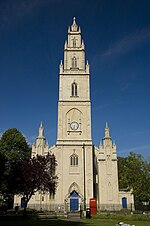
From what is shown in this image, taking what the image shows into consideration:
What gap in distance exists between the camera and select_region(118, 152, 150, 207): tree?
169ft

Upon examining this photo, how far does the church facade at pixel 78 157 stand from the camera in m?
47.2

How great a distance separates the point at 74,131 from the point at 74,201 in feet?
44.1

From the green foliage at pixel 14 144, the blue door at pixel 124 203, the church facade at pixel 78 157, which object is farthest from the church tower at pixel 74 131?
the green foliage at pixel 14 144

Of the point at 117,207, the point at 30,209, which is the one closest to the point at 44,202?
the point at 30,209

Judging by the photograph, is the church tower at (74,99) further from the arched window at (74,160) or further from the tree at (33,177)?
the tree at (33,177)

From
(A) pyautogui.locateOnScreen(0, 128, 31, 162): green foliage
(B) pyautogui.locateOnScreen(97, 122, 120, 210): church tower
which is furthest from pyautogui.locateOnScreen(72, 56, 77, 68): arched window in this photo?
(A) pyautogui.locateOnScreen(0, 128, 31, 162): green foliage

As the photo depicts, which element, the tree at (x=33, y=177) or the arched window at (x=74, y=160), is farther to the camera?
the arched window at (x=74, y=160)

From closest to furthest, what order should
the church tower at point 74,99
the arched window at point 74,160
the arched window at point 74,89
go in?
the arched window at point 74,160 < the church tower at point 74,99 < the arched window at point 74,89

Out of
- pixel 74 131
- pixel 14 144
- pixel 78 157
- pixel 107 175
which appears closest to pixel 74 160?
pixel 78 157

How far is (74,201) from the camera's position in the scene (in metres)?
47.1

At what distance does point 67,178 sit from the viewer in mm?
48312

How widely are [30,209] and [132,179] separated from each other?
2708 centimetres

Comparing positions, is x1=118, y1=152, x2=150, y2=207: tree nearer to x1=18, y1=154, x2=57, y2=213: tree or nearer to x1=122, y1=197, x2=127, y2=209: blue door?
x1=122, y1=197, x2=127, y2=209: blue door

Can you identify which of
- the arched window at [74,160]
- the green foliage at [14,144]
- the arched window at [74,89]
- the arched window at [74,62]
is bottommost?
the arched window at [74,160]
